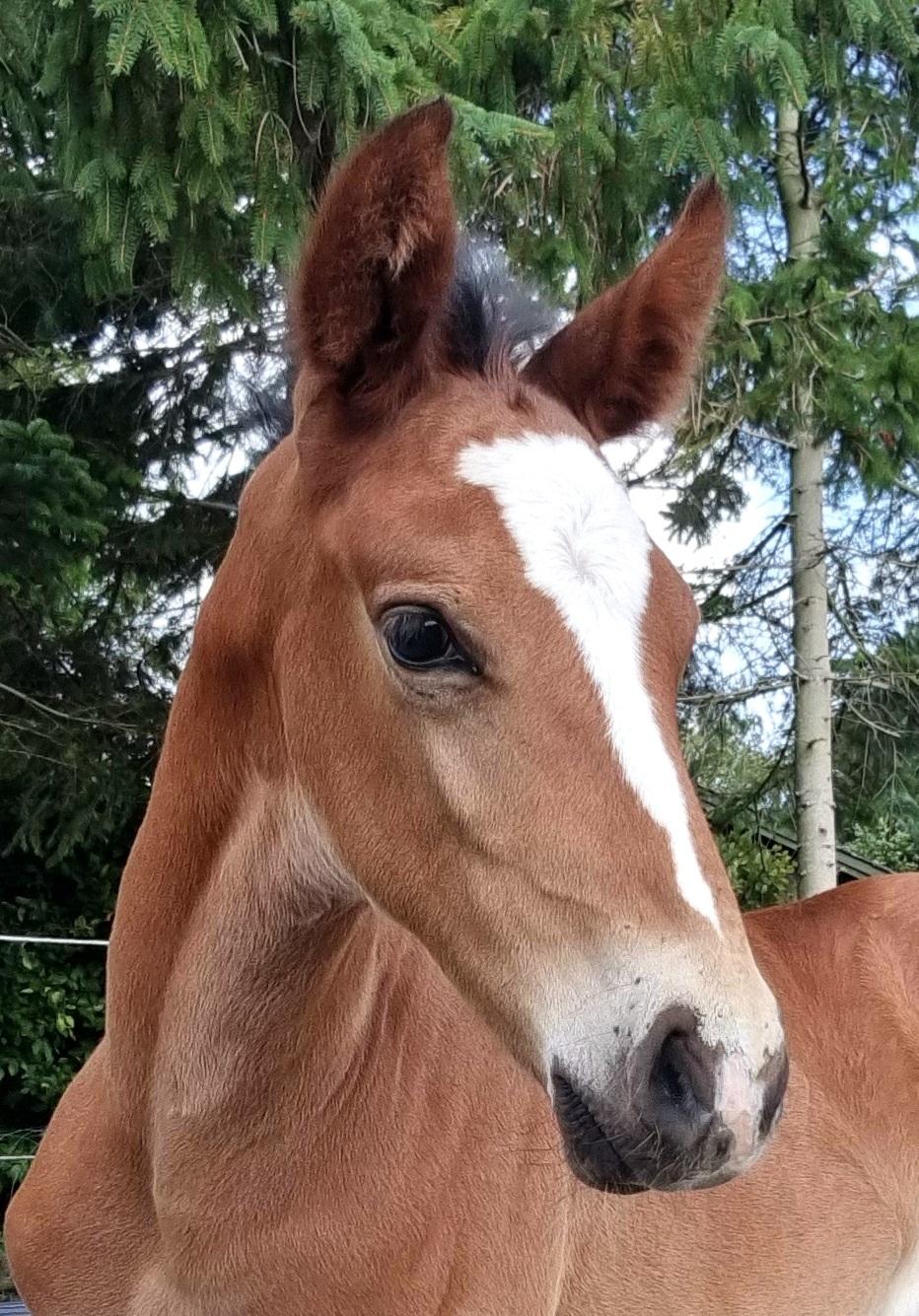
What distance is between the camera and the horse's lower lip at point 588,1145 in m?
1.19

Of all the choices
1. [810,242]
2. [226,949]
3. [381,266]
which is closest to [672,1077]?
[226,949]

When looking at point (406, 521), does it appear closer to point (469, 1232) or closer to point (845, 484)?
point (469, 1232)

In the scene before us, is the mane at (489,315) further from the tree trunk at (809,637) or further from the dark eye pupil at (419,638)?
the tree trunk at (809,637)

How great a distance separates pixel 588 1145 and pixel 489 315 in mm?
1190

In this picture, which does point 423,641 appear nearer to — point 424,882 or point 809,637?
point 424,882

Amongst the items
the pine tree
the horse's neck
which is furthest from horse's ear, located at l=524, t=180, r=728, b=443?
the pine tree

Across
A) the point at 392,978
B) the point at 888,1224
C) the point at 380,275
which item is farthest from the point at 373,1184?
the point at 888,1224

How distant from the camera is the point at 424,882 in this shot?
1.43 m

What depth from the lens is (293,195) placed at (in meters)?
3.81

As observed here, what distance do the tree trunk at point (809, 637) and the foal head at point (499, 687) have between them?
445 centimetres

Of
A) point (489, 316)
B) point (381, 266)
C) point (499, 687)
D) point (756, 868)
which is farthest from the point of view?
point (756, 868)

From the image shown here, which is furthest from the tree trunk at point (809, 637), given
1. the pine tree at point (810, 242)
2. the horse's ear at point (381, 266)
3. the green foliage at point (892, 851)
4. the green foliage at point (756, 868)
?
the horse's ear at point (381, 266)

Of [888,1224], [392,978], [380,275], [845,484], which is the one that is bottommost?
[888,1224]

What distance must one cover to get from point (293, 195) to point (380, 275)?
251 centimetres
